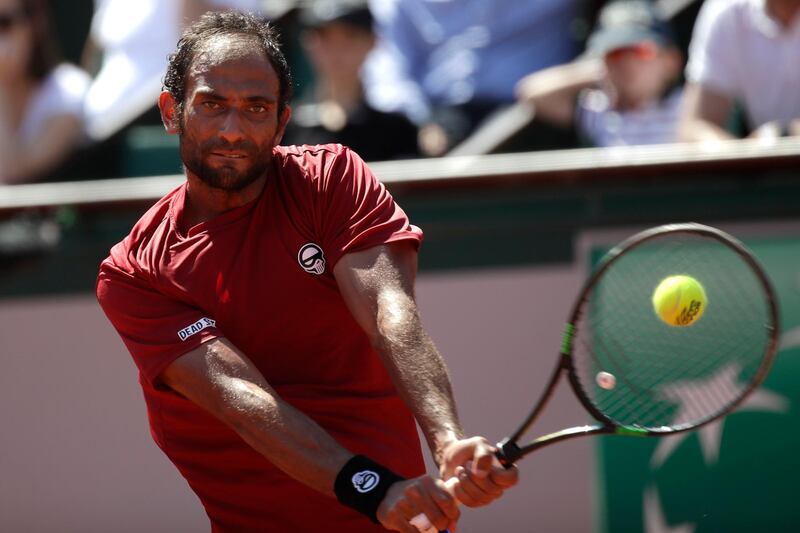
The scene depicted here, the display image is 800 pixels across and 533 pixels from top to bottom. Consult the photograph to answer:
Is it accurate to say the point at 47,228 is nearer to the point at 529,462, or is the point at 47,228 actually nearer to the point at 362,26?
the point at 362,26

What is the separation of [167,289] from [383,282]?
52 cm

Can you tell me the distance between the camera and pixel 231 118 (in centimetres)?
302

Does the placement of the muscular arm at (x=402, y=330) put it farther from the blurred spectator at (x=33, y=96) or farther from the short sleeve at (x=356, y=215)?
the blurred spectator at (x=33, y=96)

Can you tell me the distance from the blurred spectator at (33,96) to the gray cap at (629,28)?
238cm

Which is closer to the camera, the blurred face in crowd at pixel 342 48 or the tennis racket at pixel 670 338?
the tennis racket at pixel 670 338

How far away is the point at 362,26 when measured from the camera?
5895 mm

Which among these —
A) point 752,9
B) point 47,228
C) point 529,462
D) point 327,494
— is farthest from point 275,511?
point 752,9

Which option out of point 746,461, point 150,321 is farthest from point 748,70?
point 150,321

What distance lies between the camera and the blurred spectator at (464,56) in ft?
19.4

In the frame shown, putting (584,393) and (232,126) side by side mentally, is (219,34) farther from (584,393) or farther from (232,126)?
(584,393)

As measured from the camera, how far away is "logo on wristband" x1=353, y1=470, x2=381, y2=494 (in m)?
2.81

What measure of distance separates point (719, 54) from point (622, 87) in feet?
1.37

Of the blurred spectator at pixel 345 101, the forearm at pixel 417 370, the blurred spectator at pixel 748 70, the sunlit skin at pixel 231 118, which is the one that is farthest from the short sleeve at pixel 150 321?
the blurred spectator at pixel 748 70

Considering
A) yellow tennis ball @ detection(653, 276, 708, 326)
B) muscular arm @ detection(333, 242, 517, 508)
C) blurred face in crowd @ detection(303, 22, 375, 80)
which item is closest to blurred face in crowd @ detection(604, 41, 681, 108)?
blurred face in crowd @ detection(303, 22, 375, 80)
